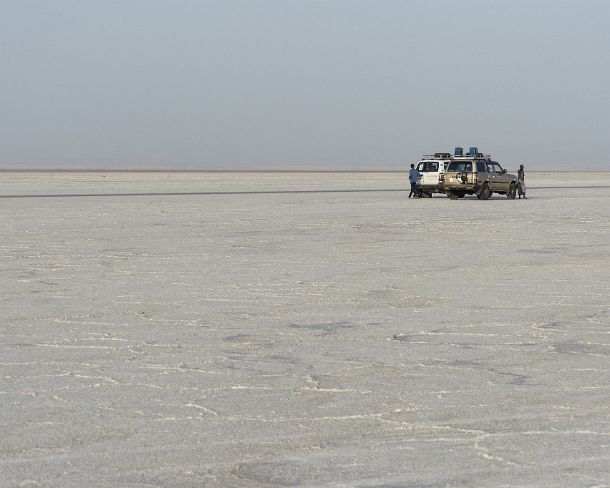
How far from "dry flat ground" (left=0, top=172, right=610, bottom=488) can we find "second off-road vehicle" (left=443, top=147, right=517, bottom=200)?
23310 mm

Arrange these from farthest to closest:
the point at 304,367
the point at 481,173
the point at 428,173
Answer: the point at 428,173 < the point at 481,173 < the point at 304,367

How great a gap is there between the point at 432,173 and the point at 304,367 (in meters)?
35.2

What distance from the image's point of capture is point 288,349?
901cm

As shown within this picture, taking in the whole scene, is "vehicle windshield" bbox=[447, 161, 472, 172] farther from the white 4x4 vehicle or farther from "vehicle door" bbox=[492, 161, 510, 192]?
"vehicle door" bbox=[492, 161, 510, 192]

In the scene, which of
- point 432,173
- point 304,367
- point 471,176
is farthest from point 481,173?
point 304,367

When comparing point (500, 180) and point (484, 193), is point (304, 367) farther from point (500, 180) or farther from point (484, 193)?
point (500, 180)

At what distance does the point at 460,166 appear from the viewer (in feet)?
138

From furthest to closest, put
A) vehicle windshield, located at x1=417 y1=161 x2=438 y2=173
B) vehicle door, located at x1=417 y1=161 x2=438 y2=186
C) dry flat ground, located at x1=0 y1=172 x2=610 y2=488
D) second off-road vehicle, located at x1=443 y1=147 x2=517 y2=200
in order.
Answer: vehicle windshield, located at x1=417 y1=161 x2=438 y2=173 < vehicle door, located at x1=417 y1=161 x2=438 y2=186 < second off-road vehicle, located at x1=443 y1=147 x2=517 y2=200 < dry flat ground, located at x1=0 y1=172 x2=610 y2=488

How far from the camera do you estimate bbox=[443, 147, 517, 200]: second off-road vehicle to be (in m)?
41.9

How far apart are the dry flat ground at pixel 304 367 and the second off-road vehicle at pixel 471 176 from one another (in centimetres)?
2331

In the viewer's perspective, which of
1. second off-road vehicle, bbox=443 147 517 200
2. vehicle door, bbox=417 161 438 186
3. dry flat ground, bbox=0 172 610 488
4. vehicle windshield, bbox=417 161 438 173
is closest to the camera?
dry flat ground, bbox=0 172 610 488

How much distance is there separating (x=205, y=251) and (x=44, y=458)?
42.2 ft

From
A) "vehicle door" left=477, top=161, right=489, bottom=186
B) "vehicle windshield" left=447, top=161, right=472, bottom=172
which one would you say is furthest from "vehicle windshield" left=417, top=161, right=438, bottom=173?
"vehicle door" left=477, top=161, right=489, bottom=186

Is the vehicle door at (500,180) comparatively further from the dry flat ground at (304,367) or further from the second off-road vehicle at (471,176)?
the dry flat ground at (304,367)
